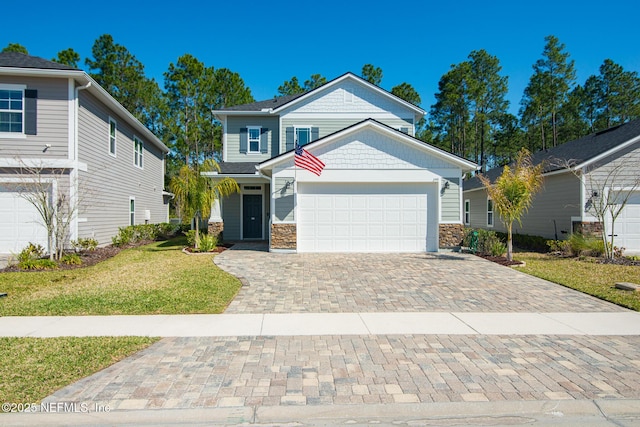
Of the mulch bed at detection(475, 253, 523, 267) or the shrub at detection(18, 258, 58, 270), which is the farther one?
the mulch bed at detection(475, 253, 523, 267)

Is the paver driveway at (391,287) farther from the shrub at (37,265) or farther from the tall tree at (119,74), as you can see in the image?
the tall tree at (119,74)

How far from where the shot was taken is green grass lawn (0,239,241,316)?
6.86m

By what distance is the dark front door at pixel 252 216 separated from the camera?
1914 cm

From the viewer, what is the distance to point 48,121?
12.9 meters

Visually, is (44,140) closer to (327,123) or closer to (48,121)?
(48,121)

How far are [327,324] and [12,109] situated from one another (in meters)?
13.8

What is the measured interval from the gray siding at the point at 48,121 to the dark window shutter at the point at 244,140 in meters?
8.61

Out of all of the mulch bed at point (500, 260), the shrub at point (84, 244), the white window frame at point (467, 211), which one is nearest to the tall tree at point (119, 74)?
the shrub at point (84, 244)

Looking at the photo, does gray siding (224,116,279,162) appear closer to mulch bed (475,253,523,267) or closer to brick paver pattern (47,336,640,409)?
mulch bed (475,253,523,267)

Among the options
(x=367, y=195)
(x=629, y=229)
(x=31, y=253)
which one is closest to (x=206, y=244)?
(x=31, y=253)

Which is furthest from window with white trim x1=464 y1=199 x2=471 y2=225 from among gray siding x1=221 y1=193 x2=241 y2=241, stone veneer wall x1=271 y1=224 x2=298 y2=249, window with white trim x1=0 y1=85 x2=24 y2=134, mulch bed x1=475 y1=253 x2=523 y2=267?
window with white trim x1=0 y1=85 x2=24 y2=134

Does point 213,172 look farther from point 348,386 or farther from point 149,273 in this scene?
point 348,386

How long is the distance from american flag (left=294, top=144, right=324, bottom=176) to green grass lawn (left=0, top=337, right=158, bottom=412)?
895 centimetres

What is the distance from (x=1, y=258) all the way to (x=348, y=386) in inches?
552
